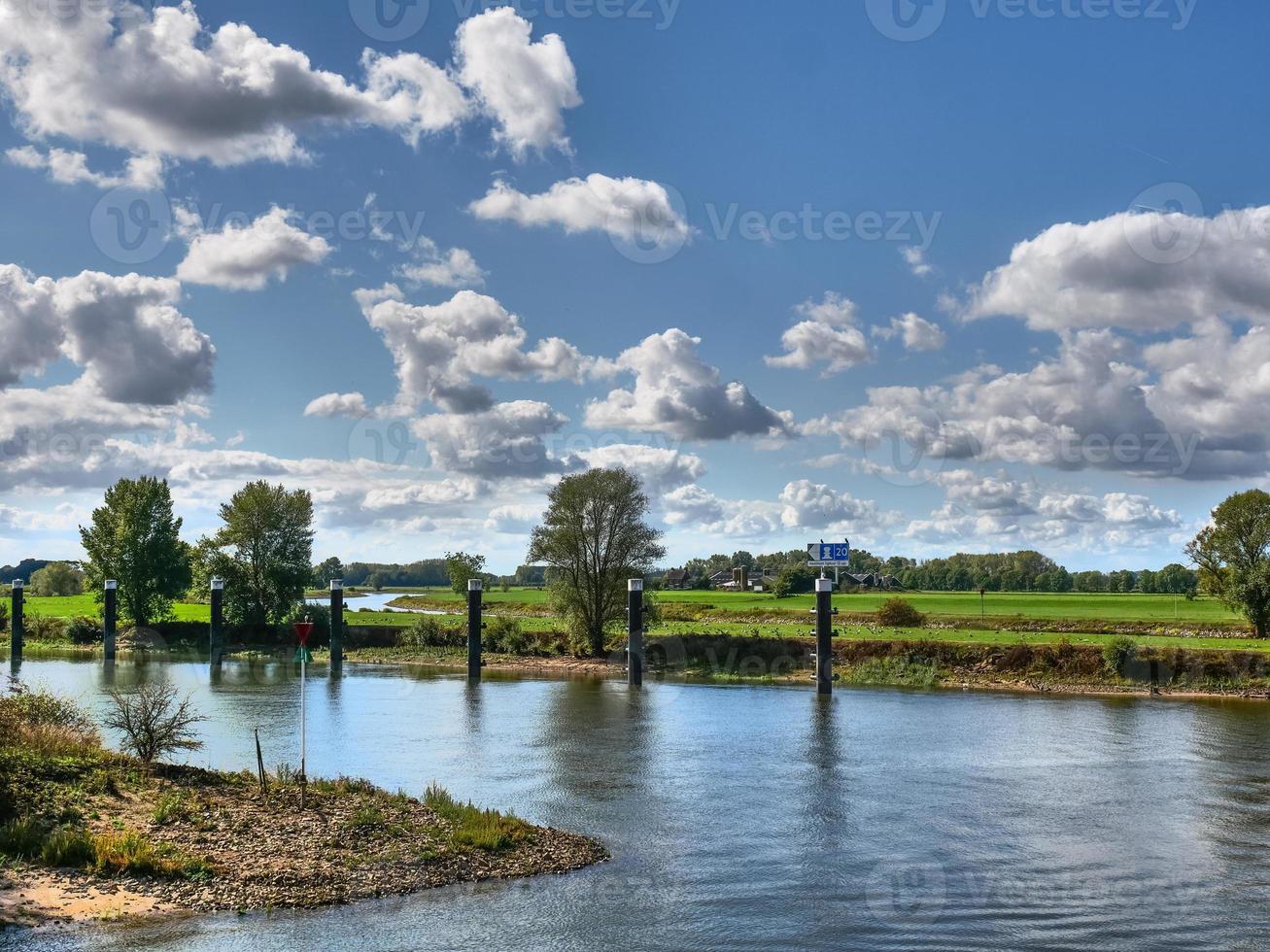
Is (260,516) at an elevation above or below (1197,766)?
above

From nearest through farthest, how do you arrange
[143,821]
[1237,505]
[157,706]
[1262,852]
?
[143,821]
[1262,852]
[157,706]
[1237,505]

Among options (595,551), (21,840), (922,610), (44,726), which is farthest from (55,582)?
(21,840)

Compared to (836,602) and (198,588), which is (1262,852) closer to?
(198,588)

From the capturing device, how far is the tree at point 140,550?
229ft

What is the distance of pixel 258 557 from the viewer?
65562 millimetres

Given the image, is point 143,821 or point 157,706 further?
point 157,706

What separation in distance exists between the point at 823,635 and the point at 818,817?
19175 mm

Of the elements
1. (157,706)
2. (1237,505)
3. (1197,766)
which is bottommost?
(1197,766)

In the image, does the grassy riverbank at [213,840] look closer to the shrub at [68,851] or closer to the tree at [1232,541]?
the shrub at [68,851]

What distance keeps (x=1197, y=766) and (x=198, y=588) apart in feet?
197

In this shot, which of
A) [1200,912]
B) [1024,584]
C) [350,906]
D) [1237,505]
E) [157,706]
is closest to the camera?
[350,906]

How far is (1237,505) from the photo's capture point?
60.8 metres

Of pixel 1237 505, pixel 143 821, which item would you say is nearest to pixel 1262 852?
pixel 143 821

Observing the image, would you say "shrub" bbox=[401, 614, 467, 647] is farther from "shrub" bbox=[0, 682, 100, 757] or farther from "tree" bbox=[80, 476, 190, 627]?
"shrub" bbox=[0, 682, 100, 757]
